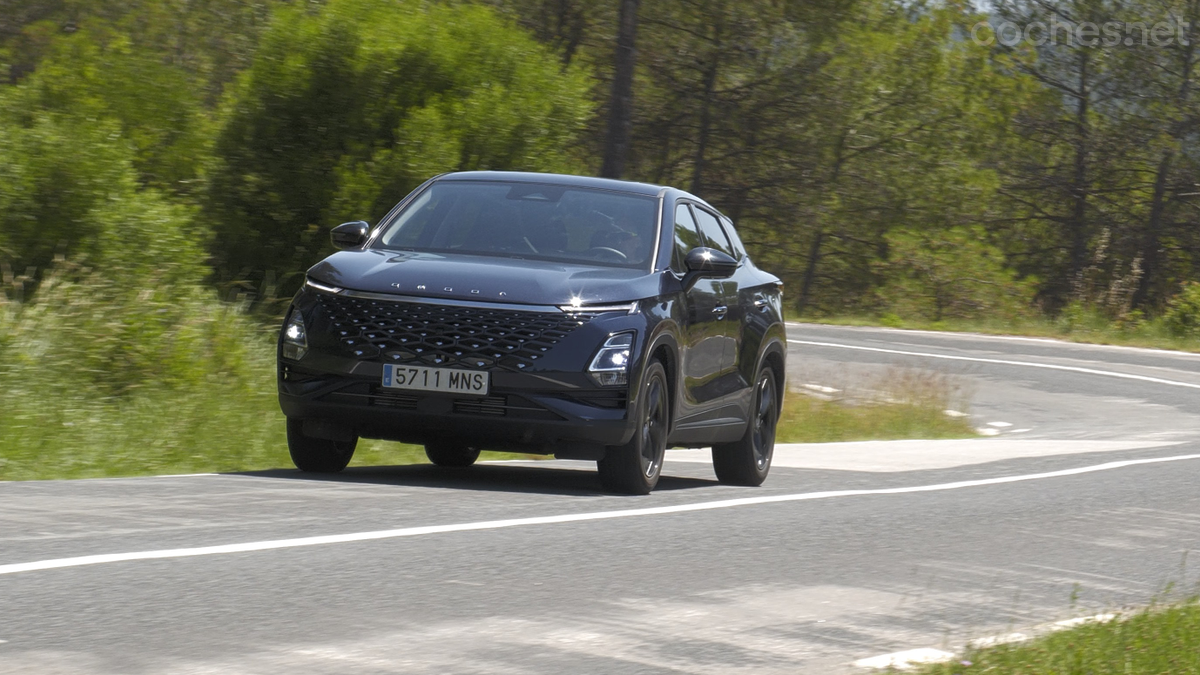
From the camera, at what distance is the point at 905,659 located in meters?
5.25

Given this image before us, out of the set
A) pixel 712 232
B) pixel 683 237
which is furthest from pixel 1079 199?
pixel 683 237

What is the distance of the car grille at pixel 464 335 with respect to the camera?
27.7 ft

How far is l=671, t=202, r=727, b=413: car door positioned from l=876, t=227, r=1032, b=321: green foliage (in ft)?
106

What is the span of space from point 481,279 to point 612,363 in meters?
0.77

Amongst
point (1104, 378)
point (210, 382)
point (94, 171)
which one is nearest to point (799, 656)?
point (210, 382)

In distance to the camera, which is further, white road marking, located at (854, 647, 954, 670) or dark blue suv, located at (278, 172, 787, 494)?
dark blue suv, located at (278, 172, 787, 494)

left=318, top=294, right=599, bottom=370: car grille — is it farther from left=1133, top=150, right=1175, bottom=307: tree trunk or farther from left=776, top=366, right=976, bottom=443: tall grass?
left=1133, top=150, right=1175, bottom=307: tree trunk

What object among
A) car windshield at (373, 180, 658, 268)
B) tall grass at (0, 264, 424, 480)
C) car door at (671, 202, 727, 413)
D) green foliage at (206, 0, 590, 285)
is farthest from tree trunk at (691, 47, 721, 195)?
car windshield at (373, 180, 658, 268)

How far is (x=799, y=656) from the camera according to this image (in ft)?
17.5

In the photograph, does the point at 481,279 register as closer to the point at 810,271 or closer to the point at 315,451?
the point at 315,451

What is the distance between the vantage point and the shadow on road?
9.24 metres

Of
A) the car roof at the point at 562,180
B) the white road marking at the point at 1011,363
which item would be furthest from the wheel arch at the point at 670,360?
the white road marking at the point at 1011,363

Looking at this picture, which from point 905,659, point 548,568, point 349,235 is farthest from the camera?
point 349,235

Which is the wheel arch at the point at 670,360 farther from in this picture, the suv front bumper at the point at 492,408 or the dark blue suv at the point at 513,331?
the suv front bumper at the point at 492,408
